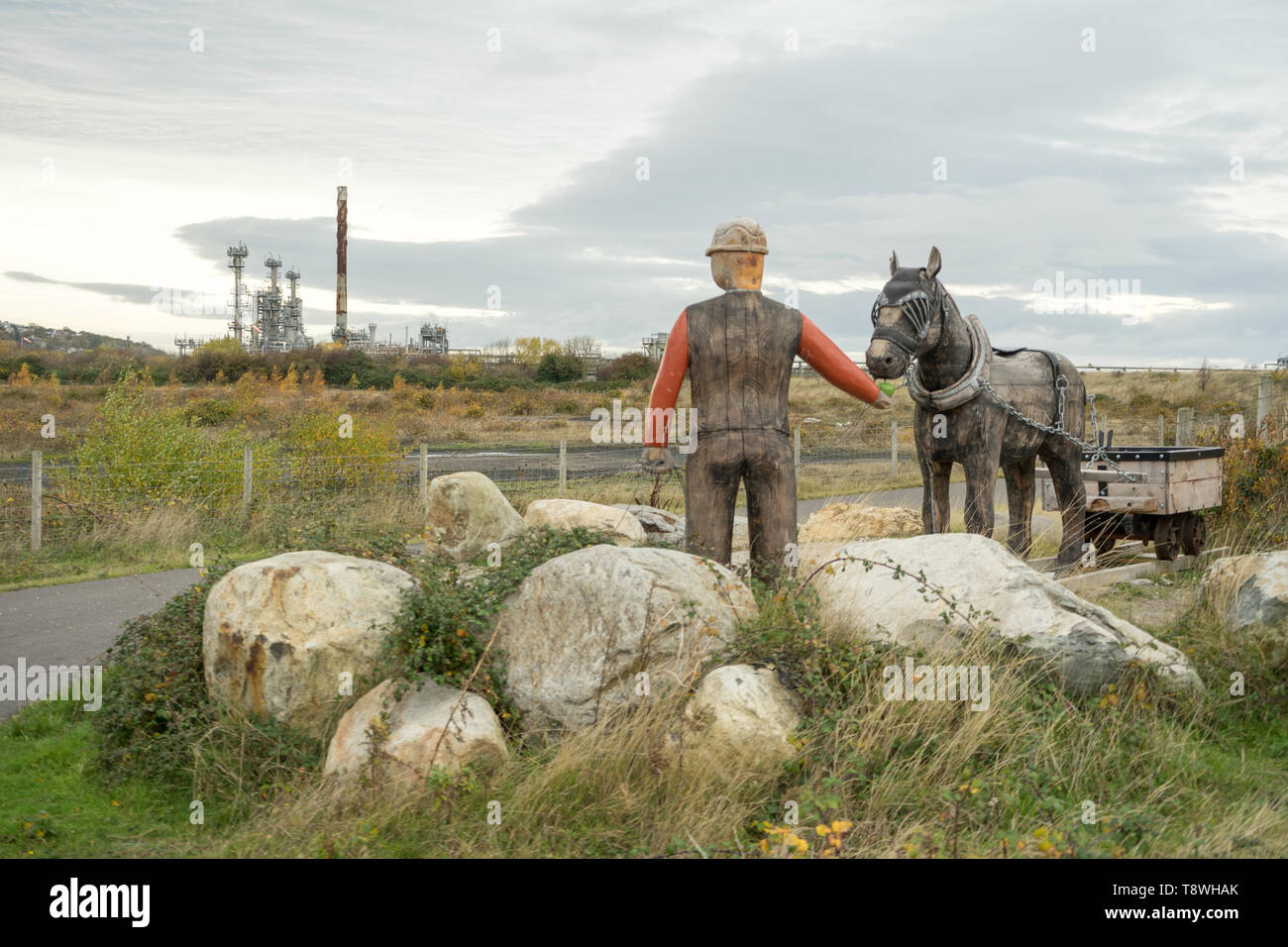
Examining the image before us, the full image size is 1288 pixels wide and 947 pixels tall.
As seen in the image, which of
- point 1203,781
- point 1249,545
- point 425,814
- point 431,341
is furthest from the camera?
point 431,341

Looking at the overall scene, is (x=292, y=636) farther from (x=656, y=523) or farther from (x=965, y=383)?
(x=656, y=523)

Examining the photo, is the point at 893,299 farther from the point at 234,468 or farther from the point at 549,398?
the point at 549,398

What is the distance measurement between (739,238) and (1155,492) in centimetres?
515

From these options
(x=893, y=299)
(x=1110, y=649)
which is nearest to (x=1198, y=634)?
(x=1110, y=649)

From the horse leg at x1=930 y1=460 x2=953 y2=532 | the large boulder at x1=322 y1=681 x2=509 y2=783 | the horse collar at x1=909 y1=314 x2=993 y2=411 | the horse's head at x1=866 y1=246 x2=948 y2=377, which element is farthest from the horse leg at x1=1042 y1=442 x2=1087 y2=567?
the large boulder at x1=322 y1=681 x2=509 y2=783

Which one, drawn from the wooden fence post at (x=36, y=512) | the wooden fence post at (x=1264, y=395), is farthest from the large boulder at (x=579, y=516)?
the wooden fence post at (x=1264, y=395)

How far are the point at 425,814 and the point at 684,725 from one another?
1148 mm

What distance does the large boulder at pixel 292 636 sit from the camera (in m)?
5.17

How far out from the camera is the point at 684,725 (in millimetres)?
4543

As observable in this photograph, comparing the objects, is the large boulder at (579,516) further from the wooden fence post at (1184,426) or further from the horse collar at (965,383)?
the wooden fence post at (1184,426)

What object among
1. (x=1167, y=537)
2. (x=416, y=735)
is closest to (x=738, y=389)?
(x=416, y=735)

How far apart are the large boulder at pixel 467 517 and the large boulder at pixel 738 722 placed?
4.97 m

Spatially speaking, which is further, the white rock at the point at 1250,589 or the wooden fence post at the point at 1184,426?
the wooden fence post at the point at 1184,426

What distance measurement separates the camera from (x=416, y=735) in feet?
15.1
